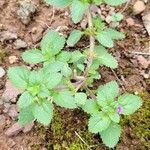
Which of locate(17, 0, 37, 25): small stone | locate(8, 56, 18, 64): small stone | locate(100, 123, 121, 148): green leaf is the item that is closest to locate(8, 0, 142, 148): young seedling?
locate(100, 123, 121, 148): green leaf

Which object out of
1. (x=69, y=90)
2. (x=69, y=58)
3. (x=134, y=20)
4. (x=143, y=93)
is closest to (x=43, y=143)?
(x=69, y=90)

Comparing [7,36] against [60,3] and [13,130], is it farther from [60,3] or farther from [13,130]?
[13,130]

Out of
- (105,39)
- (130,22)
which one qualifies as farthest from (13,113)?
(130,22)

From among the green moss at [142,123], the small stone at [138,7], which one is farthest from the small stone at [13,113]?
the small stone at [138,7]

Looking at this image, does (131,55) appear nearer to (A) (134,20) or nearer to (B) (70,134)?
(A) (134,20)

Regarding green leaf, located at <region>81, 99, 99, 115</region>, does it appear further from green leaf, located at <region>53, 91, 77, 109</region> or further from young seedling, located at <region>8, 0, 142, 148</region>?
green leaf, located at <region>53, 91, 77, 109</region>

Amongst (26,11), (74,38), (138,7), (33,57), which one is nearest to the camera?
(33,57)

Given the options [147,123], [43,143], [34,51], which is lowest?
[43,143]
